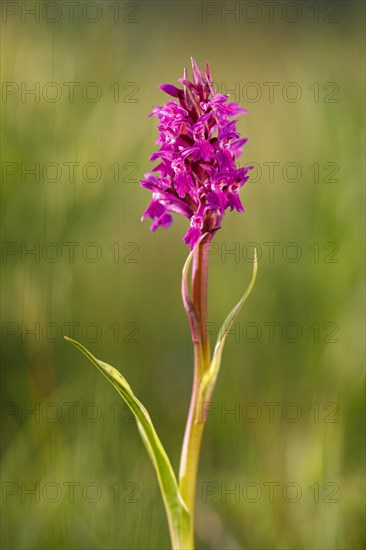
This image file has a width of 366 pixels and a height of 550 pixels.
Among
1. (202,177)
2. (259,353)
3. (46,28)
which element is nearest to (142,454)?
(259,353)

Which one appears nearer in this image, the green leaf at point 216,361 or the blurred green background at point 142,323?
the green leaf at point 216,361

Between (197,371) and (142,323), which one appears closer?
(197,371)

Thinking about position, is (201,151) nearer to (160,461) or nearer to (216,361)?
(216,361)

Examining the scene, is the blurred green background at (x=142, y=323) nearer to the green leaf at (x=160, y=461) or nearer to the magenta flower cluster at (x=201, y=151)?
the green leaf at (x=160, y=461)

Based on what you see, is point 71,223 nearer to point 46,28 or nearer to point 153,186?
point 46,28

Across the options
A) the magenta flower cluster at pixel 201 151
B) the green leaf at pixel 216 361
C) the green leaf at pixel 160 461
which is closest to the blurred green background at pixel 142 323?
the green leaf at pixel 160 461

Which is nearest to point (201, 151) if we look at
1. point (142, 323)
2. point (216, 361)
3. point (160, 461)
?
point (216, 361)

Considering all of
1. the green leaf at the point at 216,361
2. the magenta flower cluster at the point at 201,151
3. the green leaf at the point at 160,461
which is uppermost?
the magenta flower cluster at the point at 201,151
